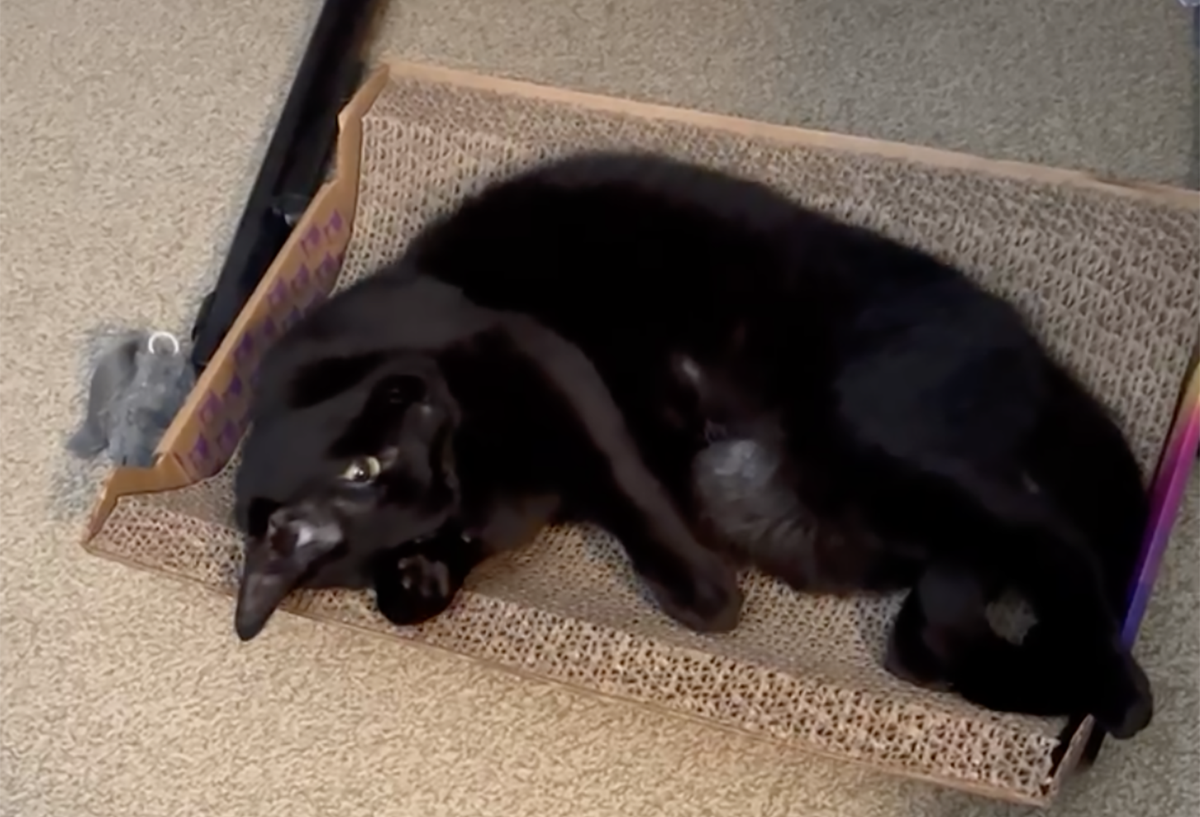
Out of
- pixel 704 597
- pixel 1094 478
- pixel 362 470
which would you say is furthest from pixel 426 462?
pixel 1094 478

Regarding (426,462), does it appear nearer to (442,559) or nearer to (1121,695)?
(442,559)

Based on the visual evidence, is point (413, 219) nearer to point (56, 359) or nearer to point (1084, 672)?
point (56, 359)

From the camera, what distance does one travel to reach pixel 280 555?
1162 millimetres

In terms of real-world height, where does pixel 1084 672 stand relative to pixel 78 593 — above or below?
above

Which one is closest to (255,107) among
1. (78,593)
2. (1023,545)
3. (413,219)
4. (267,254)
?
(267,254)

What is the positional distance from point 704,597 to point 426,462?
0.80ft

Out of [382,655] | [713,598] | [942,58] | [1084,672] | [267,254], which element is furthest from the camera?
[942,58]

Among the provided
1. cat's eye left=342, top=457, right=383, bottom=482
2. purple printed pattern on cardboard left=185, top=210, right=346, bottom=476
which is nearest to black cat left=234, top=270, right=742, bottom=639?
cat's eye left=342, top=457, right=383, bottom=482

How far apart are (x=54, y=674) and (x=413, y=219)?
54cm

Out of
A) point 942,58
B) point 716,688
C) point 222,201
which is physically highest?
point 942,58

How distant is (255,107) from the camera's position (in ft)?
5.83

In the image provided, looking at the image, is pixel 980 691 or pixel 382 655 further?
pixel 382 655

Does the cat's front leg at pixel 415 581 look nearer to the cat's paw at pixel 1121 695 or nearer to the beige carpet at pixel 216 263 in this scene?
the beige carpet at pixel 216 263

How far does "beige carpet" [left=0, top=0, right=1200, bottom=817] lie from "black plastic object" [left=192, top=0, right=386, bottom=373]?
90 mm
